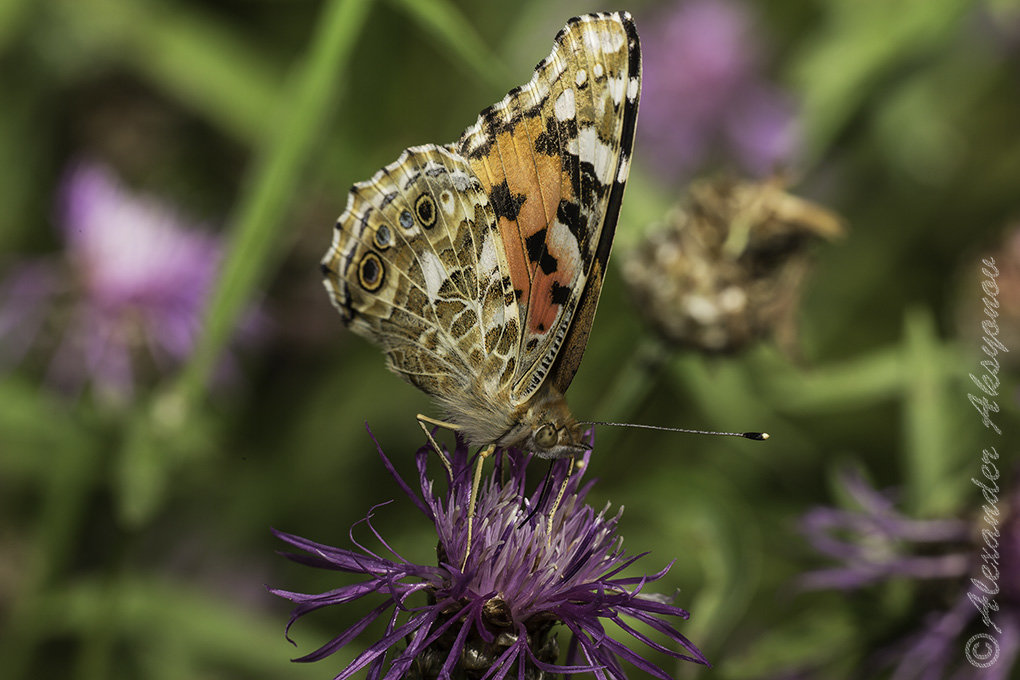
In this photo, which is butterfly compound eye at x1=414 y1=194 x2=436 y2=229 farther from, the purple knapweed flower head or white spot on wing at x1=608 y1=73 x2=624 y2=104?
the purple knapweed flower head

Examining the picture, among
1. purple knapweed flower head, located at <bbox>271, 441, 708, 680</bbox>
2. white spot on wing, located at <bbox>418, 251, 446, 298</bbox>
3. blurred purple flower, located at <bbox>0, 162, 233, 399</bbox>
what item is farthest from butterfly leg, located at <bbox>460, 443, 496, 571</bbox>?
blurred purple flower, located at <bbox>0, 162, 233, 399</bbox>

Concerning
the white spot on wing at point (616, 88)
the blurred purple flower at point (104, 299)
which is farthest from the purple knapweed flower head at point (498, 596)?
the blurred purple flower at point (104, 299)

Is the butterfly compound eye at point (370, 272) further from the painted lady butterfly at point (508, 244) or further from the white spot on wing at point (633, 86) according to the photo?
the white spot on wing at point (633, 86)

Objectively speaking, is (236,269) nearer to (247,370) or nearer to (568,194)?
(568,194)

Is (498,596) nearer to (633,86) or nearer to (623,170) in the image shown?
(623,170)

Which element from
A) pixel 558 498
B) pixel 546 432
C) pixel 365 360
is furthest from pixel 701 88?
pixel 558 498

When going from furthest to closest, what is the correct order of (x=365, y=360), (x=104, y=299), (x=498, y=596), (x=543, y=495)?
(x=365, y=360) < (x=104, y=299) < (x=543, y=495) < (x=498, y=596)

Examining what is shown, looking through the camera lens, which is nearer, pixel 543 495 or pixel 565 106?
pixel 543 495
